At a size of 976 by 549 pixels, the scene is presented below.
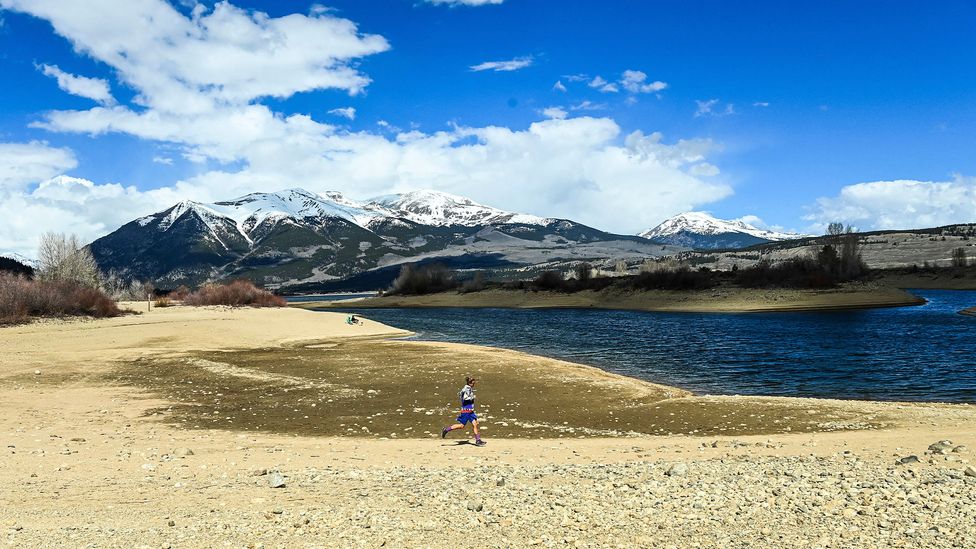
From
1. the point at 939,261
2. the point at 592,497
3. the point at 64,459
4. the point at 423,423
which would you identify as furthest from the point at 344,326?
the point at 939,261

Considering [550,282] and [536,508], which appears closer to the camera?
[536,508]

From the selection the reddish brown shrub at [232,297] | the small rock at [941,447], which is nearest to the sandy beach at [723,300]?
the reddish brown shrub at [232,297]

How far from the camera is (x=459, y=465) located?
1423 centimetres

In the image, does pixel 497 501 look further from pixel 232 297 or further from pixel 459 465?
pixel 232 297

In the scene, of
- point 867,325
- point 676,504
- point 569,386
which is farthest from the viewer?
point 867,325

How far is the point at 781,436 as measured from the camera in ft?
58.0

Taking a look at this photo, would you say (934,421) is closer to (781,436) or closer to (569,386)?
(781,436)

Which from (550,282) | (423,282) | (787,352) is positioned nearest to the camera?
(787,352)

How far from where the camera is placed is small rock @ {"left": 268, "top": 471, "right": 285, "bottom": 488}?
38.5ft

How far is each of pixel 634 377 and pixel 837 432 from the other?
16063 mm

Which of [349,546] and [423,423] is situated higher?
[349,546]

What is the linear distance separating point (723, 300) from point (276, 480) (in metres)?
108

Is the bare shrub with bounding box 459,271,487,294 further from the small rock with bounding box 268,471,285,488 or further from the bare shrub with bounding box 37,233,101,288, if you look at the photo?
the small rock with bounding box 268,471,285,488

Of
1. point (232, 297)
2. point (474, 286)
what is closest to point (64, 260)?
point (232, 297)
